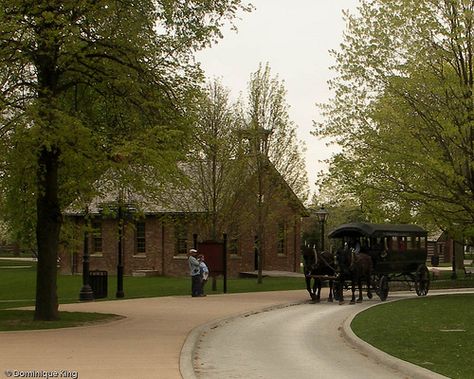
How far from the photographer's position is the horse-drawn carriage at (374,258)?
26594 millimetres

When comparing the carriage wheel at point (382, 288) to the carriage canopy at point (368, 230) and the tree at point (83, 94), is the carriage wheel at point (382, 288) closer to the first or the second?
the carriage canopy at point (368, 230)

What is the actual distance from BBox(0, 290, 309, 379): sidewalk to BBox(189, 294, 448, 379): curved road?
2.06 ft

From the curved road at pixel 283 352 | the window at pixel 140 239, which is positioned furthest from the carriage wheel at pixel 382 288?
the window at pixel 140 239

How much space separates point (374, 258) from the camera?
93.1 ft

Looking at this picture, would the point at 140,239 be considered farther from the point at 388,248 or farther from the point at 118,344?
the point at 118,344

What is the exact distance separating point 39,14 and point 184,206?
72.8ft

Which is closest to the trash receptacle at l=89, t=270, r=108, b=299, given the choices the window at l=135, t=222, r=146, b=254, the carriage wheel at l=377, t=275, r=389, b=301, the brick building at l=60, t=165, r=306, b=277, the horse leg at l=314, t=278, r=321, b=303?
the horse leg at l=314, t=278, r=321, b=303

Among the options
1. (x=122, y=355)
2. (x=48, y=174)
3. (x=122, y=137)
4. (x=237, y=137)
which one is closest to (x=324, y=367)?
(x=122, y=355)

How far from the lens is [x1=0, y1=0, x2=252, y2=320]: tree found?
667 inches

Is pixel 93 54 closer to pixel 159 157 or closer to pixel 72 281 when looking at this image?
pixel 159 157

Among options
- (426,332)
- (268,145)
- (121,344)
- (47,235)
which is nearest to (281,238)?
(268,145)

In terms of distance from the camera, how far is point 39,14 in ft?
57.6

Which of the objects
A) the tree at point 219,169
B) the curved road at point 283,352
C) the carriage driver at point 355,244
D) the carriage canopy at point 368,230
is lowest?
the curved road at point 283,352

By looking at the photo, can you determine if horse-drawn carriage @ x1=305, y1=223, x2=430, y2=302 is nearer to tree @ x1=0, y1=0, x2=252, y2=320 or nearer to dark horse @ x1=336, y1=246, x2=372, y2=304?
dark horse @ x1=336, y1=246, x2=372, y2=304
